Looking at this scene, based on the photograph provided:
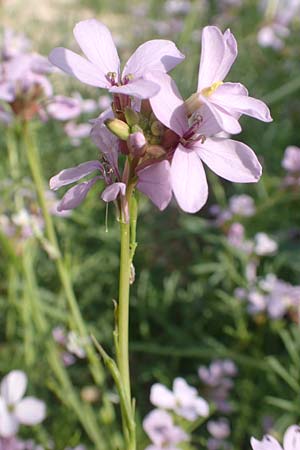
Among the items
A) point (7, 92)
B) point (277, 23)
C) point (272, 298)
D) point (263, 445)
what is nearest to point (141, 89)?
point (263, 445)

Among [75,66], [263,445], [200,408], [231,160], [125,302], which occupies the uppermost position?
[75,66]

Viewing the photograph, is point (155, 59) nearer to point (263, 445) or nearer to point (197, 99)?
point (197, 99)

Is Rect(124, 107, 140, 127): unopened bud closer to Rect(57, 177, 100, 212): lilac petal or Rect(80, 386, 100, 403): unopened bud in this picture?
Rect(57, 177, 100, 212): lilac petal

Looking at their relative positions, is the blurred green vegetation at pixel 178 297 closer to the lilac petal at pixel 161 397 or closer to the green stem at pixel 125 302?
the lilac petal at pixel 161 397

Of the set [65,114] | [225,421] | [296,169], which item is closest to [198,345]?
[225,421]

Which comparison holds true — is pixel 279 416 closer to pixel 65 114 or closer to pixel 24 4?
pixel 65 114

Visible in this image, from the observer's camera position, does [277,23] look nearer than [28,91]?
No
